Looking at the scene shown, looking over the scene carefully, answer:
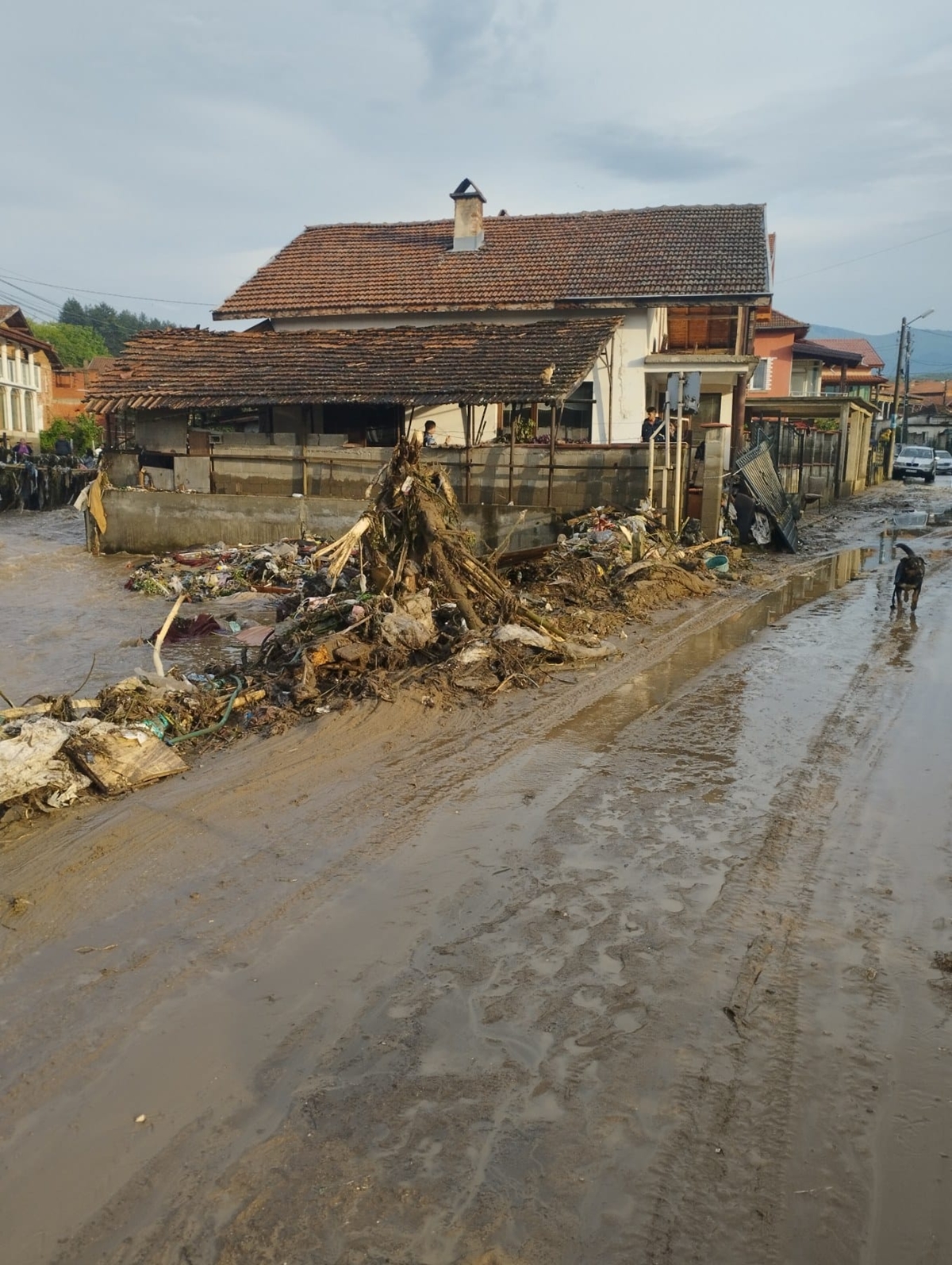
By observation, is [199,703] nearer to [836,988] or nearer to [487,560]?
[487,560]

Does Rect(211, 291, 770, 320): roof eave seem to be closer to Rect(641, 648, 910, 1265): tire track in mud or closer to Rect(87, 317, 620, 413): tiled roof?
Rect(87, 317, 620, 413): tiled roof

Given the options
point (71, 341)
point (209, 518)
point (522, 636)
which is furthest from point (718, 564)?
point (71, 341)

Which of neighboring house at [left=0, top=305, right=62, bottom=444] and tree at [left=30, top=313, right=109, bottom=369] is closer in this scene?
neighboring house at [left=0, top=305, right=62, bottom=444]

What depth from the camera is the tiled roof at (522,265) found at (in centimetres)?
2225

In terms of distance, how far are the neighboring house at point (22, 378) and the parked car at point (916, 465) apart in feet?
122

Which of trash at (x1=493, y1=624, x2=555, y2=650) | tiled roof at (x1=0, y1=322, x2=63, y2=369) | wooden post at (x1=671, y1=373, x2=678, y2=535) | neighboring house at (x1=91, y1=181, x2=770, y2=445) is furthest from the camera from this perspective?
tiled roof at (x1=0, y1=322, x2=63, y2=369)

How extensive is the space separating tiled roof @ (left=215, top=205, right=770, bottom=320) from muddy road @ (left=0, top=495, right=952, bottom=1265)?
60.0 feet

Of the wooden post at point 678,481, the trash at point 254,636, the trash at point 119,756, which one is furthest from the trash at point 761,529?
the trash at point 119,756

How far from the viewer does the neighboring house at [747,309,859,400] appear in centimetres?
3684

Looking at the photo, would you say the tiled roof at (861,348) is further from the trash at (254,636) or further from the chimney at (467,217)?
the trash at (254,636)

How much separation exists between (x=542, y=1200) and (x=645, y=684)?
18.8 feet

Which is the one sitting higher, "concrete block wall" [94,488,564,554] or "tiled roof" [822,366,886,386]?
"tiled roof" [822,366,886,386]

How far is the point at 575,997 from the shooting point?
364 cm

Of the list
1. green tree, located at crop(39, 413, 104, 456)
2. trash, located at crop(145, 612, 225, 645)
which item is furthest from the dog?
green tree, located at crop(39, 413, 104, 456)
